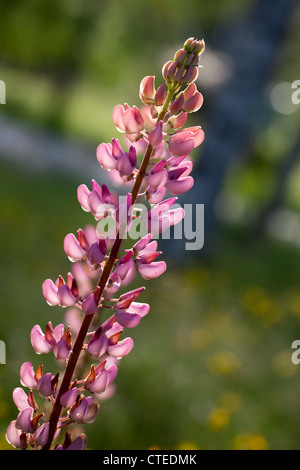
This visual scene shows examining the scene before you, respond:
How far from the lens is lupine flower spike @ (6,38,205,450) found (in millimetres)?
1618

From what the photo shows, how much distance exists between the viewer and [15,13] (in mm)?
17891

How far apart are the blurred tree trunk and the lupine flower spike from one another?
20.2 feet

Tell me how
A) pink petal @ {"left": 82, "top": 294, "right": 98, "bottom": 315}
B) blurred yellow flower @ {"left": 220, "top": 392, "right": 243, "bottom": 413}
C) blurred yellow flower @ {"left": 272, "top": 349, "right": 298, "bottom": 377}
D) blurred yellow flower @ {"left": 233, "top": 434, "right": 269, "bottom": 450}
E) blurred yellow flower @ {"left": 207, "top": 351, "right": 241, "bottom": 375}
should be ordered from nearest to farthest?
pink petal @ {"left": 82, "top": 294, "right": 98, "bottom": 315}, blurred yellow flower @ {"left": 233, "top": 434, "right": 269, "bottom": 450}, blurred yellow flower @ {"left": 220, "top": 392, "right": 243, "bottom": 413}, blurred yellow flower @ {"left": 207, "top": 351, "right": 241, "bottom": 375}, blurred yellow flower @ {"left": 272, "top": 349, "right": 298, "bottom": 377}

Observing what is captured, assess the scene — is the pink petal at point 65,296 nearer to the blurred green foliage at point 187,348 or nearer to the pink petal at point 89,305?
the pink petal at point 89,305

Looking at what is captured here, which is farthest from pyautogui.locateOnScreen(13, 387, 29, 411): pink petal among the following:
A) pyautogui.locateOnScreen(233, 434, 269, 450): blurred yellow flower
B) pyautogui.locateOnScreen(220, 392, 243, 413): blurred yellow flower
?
pyautogui.locateOnScreen(220, 392, 243, 413): blurred yellow flower

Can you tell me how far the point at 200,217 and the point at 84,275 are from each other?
6.58 m

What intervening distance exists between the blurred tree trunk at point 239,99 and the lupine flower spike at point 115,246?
6.17 m

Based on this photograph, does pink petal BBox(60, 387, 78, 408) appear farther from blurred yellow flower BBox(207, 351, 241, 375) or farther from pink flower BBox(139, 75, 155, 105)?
blurred yellow flower BBox(207, 351, 241, 375)

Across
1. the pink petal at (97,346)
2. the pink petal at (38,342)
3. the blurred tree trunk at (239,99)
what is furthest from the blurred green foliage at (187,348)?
the pink petal at (97,346)

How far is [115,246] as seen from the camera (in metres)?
1.63

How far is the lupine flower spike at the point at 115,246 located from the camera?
63.7 inches

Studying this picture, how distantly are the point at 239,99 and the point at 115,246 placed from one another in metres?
6.70

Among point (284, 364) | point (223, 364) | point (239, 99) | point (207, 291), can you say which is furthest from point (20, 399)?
point (239, 99)
